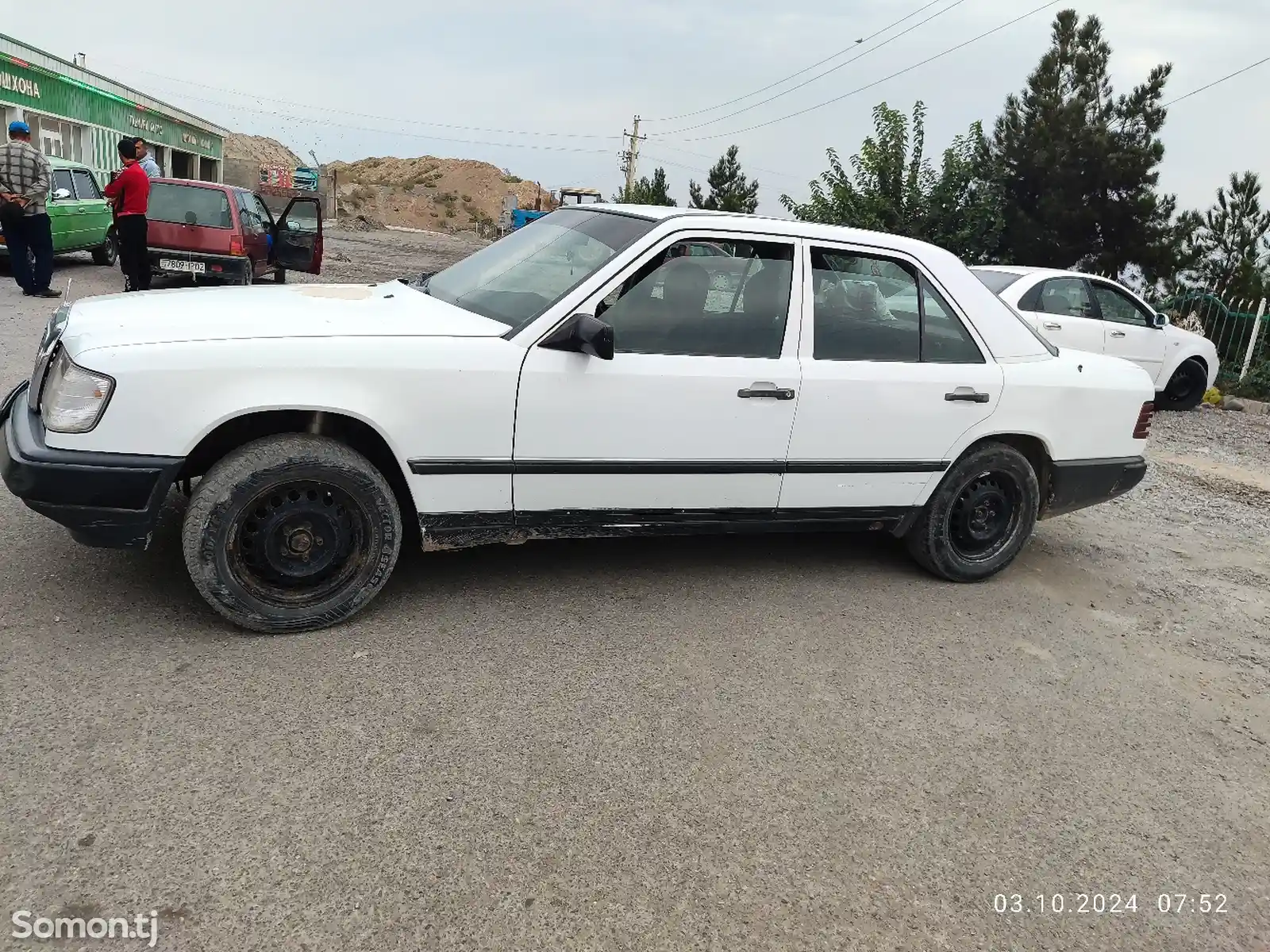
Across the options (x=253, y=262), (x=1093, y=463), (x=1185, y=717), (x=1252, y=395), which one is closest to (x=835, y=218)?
(x=1252, y=395)

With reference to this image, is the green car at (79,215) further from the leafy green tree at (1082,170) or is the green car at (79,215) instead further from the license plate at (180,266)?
the leafy green tree at (1082,170)

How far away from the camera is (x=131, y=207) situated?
10.7 metres

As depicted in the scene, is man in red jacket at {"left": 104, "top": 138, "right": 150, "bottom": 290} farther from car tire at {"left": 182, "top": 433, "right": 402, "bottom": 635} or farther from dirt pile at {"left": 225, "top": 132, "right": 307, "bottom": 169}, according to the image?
dirt pile at {"left": 225, "top": 132, "right": 307, "bottom": 169}

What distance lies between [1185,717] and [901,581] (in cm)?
139

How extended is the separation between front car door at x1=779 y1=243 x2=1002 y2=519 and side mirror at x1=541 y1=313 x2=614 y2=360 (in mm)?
974

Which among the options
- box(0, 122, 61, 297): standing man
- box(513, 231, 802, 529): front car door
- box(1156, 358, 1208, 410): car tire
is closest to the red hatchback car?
box(0, 122, 61, 297): standing man

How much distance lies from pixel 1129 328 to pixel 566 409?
Answer: 965 cm

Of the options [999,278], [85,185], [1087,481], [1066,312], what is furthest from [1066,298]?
[85,185]

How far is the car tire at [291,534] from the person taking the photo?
3387mm

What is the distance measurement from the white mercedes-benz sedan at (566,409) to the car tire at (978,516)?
0.01m

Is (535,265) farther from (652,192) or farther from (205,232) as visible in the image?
(652,192)

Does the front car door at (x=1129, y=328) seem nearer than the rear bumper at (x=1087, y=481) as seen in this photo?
No
